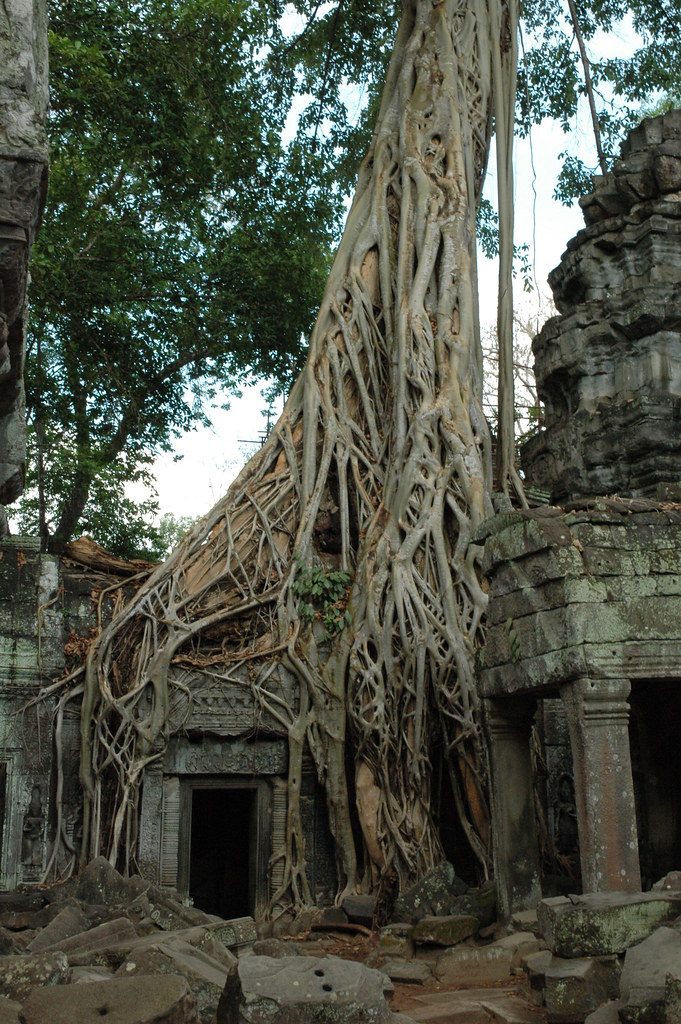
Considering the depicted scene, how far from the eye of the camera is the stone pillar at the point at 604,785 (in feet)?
15.6

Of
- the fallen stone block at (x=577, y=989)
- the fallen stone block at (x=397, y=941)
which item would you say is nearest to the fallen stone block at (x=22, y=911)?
the fallen stone block at (x=397, y=941)

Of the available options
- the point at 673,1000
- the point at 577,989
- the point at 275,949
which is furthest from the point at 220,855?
the point at 673,1000

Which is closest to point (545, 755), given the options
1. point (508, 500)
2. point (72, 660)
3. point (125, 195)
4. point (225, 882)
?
point (508, 500)

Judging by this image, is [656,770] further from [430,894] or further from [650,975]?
[650,975]

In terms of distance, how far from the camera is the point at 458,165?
9359mm

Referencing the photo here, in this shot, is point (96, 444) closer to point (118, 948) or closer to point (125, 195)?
point (125, 195)

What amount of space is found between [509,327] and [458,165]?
4.96ft

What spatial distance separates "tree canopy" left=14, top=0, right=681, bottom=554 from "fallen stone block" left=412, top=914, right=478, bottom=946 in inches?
256

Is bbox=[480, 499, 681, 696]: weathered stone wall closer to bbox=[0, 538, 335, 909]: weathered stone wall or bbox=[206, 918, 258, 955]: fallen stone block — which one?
bbox=[206, 918, 258, 955]: fallen stone block

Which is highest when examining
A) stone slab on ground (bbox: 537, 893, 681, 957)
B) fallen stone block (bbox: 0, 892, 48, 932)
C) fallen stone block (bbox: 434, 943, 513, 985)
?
stone slab on ground (bbox: 537, 893, 681, 957)

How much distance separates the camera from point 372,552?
7859 mm

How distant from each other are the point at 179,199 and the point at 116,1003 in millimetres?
8781

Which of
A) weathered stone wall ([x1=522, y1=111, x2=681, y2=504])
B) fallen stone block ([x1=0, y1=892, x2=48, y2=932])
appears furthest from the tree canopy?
fallen stone block ([x1=0, y1=892, x2=48, y2=932])

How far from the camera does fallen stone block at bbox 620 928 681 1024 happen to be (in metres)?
3.12
